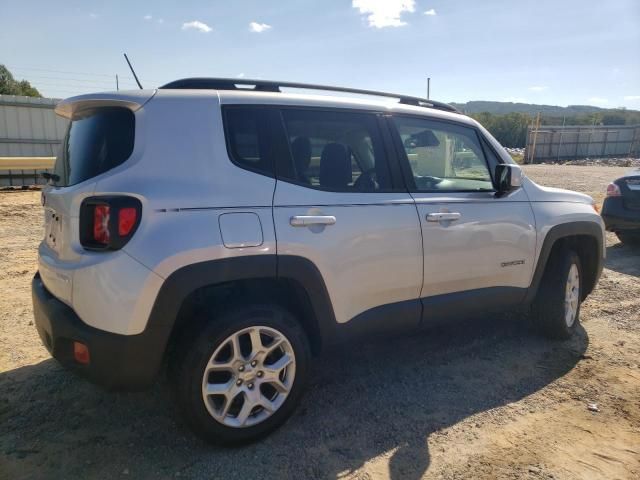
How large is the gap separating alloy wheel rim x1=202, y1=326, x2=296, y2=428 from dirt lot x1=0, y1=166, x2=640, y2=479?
205 mm

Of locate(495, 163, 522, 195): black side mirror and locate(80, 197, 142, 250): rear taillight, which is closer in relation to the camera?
locate(80, 197, 142, 250): rear taillight

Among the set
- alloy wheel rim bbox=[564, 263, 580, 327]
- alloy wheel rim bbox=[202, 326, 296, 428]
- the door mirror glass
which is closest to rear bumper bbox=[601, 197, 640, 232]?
alloy wheel rim bbox=[564, 263, 580, 327]

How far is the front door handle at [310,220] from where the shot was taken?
8.80 feet

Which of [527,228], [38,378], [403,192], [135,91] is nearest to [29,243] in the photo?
[38,378]

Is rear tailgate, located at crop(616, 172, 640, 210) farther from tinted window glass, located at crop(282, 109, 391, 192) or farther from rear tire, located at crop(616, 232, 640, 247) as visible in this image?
tinted window glass, located at crop(282, 109, 391, 192)

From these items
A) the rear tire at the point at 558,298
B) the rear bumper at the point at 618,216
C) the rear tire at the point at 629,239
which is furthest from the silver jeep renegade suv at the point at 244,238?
the rear tire at the point at 629,239

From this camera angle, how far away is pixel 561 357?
390 centimetres

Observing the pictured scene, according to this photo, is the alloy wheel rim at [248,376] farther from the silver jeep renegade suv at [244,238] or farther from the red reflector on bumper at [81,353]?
the red reflector on bumper at [81,353]

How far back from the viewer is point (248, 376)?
2.67 metres

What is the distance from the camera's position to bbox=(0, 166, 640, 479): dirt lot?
255 cm

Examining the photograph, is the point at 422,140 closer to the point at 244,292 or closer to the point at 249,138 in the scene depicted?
the point at 249,138

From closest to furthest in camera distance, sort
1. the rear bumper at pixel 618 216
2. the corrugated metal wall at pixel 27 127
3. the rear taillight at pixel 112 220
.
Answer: the rear taillight at pixel 112 220, the rear bumper at pixel 618 216, the corrugated metal wall at pixel 27 127

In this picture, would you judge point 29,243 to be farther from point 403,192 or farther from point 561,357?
point 561,357

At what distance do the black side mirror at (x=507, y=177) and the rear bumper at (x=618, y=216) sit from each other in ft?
15.6
